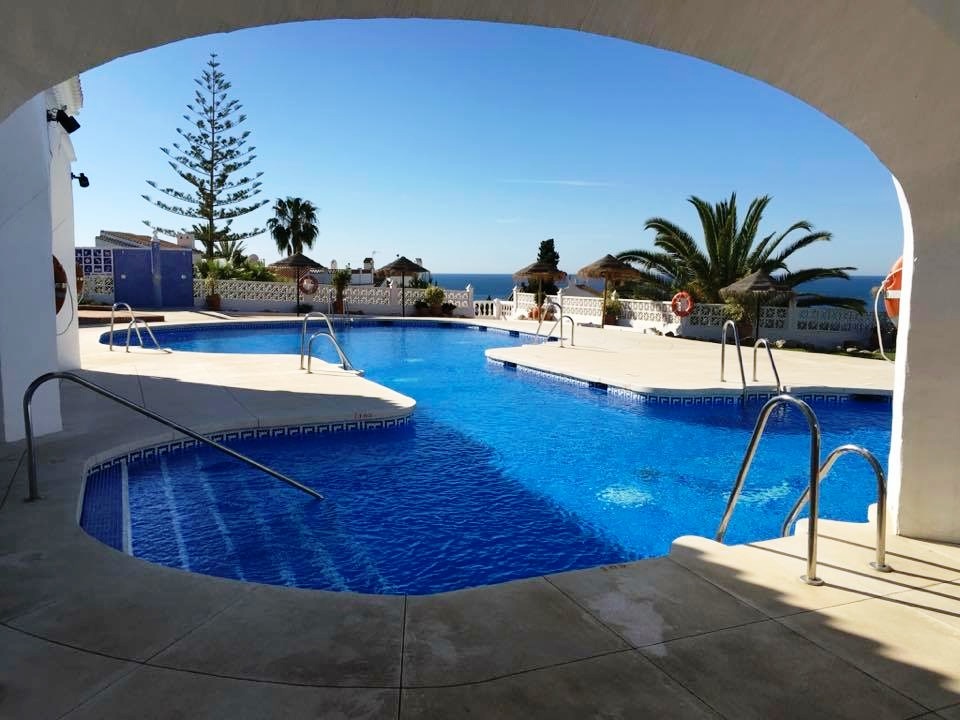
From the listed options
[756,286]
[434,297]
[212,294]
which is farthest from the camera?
[434,297]

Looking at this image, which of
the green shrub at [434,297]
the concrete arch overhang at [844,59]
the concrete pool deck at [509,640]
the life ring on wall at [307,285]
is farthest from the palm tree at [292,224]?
the concrete arch overhang at [844,59]

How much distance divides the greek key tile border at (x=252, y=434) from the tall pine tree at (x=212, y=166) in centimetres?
2841

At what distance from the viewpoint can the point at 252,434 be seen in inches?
283

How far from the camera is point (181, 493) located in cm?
570

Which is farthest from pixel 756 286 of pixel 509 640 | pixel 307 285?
pixel 307 285

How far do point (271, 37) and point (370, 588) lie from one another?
16.0 meters

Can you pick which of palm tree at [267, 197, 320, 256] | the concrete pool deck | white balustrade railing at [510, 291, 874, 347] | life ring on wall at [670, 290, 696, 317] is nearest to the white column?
the concrete pool deck

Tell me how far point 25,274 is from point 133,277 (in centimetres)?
1921

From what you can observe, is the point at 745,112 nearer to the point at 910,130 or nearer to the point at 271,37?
the point at 271,37

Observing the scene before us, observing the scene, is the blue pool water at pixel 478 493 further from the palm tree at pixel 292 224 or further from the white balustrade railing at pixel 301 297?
the palm tree at pixel 292 224

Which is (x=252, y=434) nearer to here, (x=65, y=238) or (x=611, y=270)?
(x=65, y=238)

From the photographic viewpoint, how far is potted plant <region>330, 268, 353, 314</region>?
78.3 ft

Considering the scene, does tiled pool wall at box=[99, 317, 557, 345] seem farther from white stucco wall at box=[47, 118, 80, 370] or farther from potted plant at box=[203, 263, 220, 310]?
white stucco wall at box=[47, 118, 80, 370]

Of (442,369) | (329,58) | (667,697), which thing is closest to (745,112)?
(329,58)
